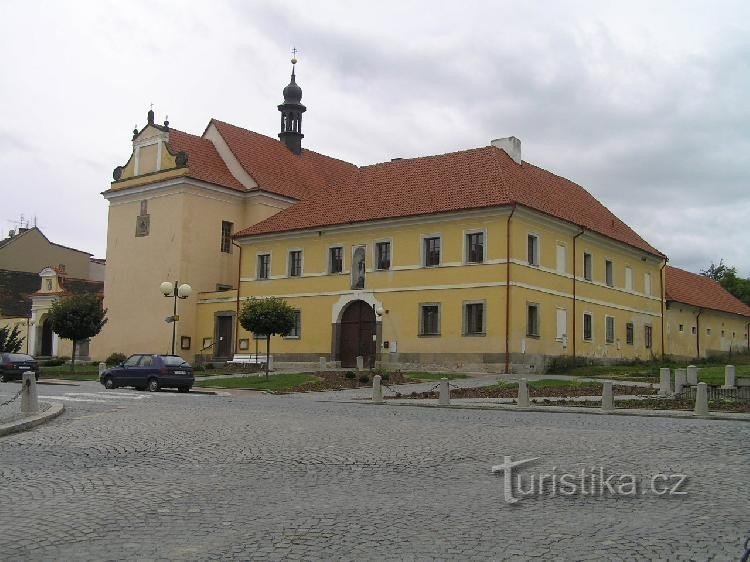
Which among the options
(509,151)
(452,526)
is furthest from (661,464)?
(509,151)

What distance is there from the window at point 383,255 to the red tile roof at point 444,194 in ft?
4.76

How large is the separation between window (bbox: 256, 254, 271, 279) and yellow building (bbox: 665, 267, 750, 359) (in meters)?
24.8

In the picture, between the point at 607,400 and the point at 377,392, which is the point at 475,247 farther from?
the point at 607,400

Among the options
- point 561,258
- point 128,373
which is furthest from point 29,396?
point 561,258

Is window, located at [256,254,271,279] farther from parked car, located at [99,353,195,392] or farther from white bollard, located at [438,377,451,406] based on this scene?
white bollard, located at [438,377,451,406]

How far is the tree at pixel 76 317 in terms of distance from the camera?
44.3 meters

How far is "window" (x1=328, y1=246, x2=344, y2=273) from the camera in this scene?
44188 mm

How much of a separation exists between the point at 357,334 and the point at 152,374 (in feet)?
45.4

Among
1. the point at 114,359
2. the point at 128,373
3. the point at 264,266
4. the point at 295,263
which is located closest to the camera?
the point at 128,373

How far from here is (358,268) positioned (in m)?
43.5

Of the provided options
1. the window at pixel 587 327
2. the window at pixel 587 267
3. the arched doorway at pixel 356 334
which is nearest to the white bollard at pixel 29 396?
the arched doorway at pixel 356 334

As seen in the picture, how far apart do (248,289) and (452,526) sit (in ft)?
134

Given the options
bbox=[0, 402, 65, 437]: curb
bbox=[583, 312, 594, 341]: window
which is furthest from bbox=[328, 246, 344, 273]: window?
bbox=[0, 402, 65, 437]: curb

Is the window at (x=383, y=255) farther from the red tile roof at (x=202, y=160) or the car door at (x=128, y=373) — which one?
the car door at (x=128, y=373)
